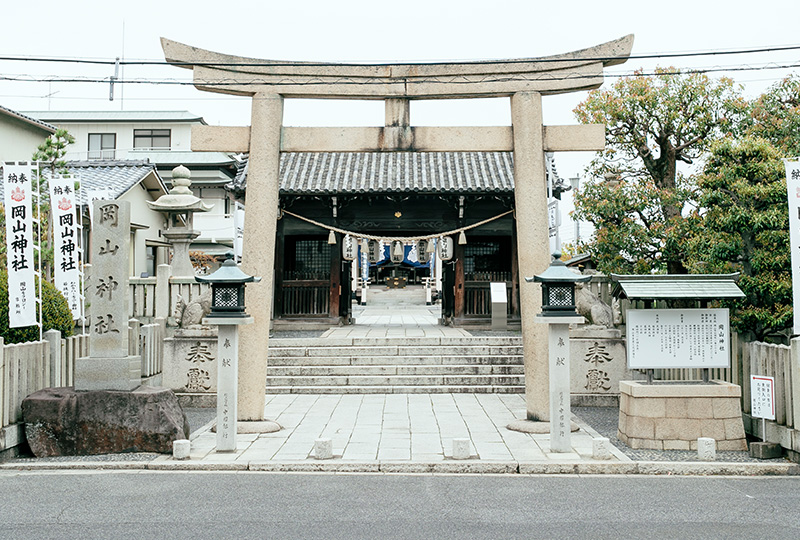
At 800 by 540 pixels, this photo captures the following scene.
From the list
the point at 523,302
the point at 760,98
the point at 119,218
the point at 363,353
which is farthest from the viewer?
the point at 363,353

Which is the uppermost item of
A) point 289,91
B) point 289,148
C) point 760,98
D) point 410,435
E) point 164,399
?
point 760,98

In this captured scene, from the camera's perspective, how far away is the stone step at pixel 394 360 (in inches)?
594

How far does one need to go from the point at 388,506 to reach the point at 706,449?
169 inches

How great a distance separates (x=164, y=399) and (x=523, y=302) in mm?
5502

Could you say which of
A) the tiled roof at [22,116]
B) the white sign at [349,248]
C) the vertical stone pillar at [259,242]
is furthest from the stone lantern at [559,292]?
the tiled roof at [22,116]

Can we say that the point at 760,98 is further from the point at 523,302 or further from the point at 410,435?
the point at 410,435

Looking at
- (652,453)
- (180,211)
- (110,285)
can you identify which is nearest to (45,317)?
(110,285)

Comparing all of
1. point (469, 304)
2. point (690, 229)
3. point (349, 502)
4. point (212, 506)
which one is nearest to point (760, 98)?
point (690, 229)

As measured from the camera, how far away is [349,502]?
6.83 meters

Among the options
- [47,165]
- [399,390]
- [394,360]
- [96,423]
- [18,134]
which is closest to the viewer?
[96,423]

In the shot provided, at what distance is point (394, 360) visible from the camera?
15195 millimetres

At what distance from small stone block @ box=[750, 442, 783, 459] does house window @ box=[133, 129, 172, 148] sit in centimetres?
3830

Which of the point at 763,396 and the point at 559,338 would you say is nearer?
the point at 763,396

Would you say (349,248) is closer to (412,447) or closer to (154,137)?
(412,447)
